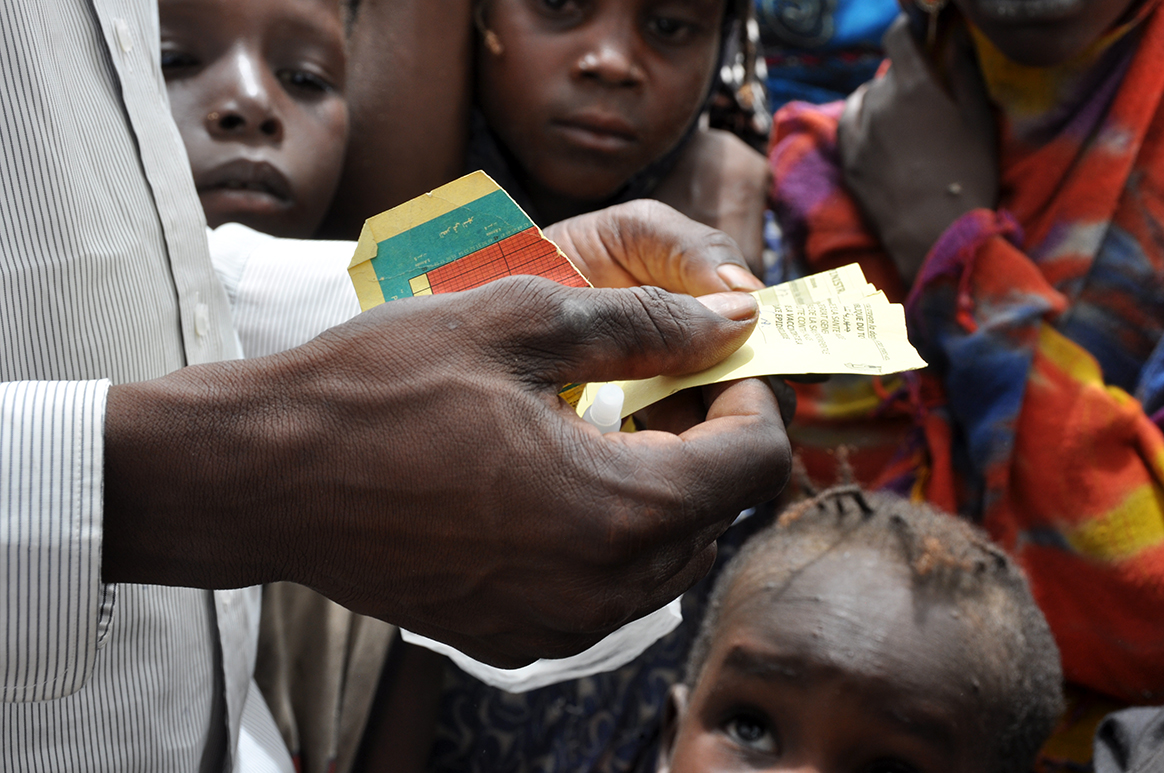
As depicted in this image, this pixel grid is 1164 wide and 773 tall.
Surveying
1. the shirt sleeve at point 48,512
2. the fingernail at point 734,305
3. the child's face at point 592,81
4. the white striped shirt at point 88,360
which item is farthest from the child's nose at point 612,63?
the shirt sleeve at point 48,512

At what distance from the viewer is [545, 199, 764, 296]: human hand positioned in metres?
0.81

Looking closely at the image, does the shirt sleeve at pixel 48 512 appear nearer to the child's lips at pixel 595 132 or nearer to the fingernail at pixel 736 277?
the fingernail at pixel 736 277

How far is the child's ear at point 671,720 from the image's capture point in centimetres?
123

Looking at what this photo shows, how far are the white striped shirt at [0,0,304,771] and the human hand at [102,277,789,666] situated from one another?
0.10ft

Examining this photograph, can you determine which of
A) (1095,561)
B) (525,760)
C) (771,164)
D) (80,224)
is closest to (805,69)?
(771,164)

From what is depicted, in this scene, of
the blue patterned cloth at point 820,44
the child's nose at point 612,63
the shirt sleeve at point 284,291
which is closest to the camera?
the shirt sleeve at point 284,291

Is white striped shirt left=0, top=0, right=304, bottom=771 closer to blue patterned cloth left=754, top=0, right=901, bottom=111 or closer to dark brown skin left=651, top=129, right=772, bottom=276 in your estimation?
dark brown skin left=651, top=129, right=772, bottom=276

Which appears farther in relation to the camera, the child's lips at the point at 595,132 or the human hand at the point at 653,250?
the child's lips at the point at 595,132

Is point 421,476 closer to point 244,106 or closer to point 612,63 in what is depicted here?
point 244,106

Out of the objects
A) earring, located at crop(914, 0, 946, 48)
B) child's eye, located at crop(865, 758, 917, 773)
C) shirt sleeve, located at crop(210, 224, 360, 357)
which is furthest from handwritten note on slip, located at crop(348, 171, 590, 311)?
earring, located at crop(914, 0, 946, 48)

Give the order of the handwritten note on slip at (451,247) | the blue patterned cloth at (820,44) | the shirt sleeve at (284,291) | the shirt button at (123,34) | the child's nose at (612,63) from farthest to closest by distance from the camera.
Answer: the blue patterned cloth at (820,44), the child's nose at (612,63), the shirt sleeve at (284,291), the shirt button at (123,34), the handwritten note on slip at (451,247)

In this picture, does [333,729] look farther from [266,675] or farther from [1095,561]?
[1095,561]

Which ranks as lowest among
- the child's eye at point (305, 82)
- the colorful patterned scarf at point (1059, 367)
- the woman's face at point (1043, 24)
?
the colorful patterned scarf at point (1059, 367)

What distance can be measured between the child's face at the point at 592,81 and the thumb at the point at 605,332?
775 mm
